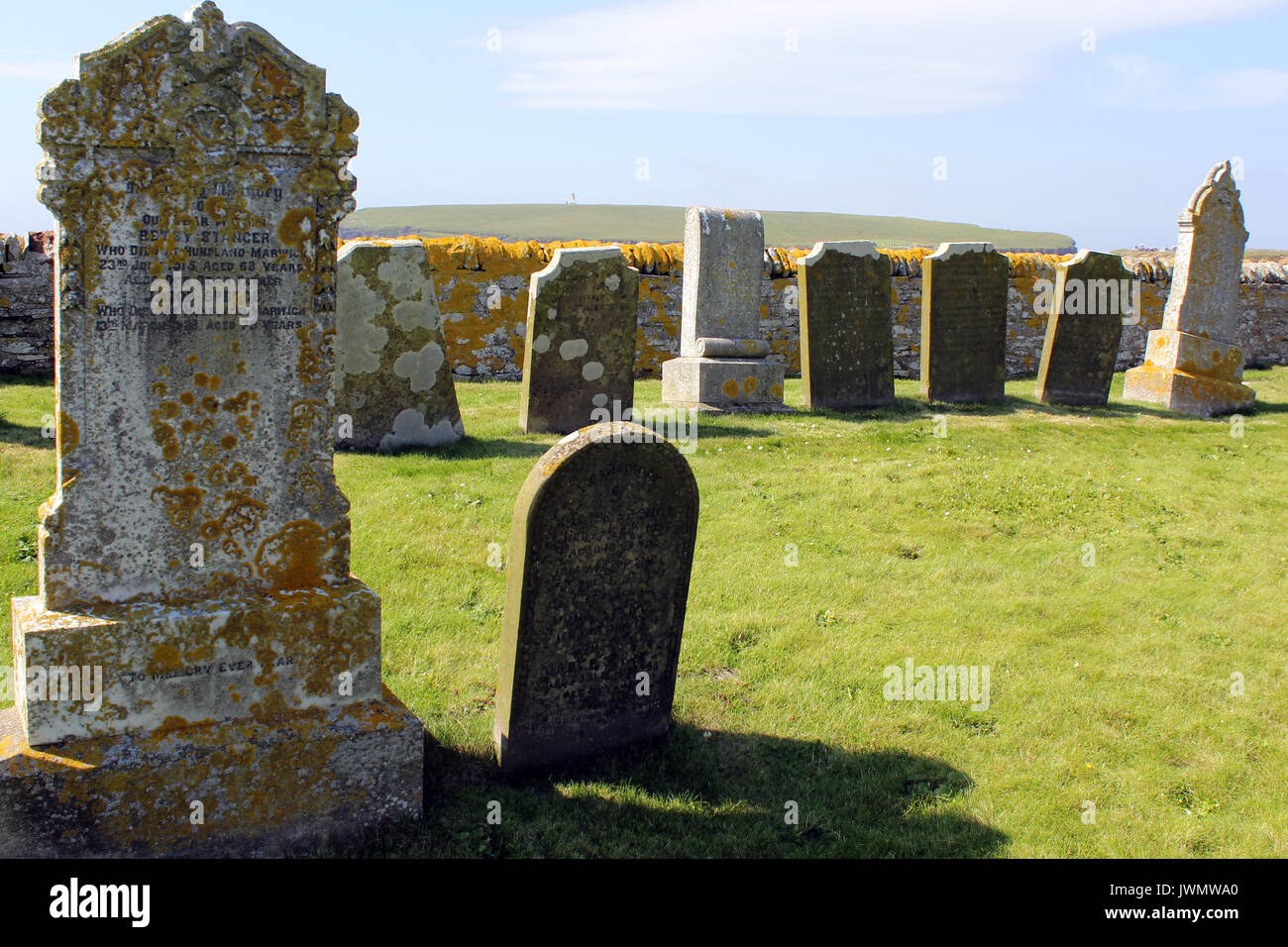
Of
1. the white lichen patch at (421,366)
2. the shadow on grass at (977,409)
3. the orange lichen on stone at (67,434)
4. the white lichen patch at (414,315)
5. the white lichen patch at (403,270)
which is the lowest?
the shadow on grass at (977,409)

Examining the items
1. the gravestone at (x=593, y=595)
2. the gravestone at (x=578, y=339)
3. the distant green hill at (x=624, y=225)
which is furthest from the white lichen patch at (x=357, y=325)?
the distant green hill at (x=624, y=225)

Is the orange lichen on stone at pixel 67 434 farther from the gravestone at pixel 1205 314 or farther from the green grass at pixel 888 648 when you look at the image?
the gravestone at pixel 1205 314

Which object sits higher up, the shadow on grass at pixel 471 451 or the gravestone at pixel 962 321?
the gravestone at pixel 962 321

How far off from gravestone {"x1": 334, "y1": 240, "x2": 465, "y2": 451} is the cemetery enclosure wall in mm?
3188

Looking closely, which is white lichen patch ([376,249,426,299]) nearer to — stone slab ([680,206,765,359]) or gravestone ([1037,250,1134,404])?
stone slab ([680,206,765,359])

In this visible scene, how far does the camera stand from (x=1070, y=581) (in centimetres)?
668

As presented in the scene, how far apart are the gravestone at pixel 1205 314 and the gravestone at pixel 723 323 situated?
5225 mm

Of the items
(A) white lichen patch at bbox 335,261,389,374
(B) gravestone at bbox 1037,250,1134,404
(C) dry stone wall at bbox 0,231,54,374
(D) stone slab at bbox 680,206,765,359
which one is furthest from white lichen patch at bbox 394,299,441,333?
(B) gravestone at bbox 1037,250,1134,404

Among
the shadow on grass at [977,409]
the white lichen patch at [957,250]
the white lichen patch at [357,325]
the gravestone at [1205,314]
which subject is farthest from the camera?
the gravestone at [1205,314]

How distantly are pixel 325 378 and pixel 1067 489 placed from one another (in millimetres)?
6852

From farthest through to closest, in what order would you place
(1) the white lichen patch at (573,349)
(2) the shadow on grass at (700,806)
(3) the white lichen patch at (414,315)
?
(1) the white lichen patch at (573,349), (3) the white lichen patch at (414,315), (2) the shadow on grass at (700,806)

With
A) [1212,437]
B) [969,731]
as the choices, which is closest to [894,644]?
[969,731]

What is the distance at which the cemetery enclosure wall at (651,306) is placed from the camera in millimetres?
11250

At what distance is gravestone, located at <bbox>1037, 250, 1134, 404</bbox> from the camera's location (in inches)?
506
